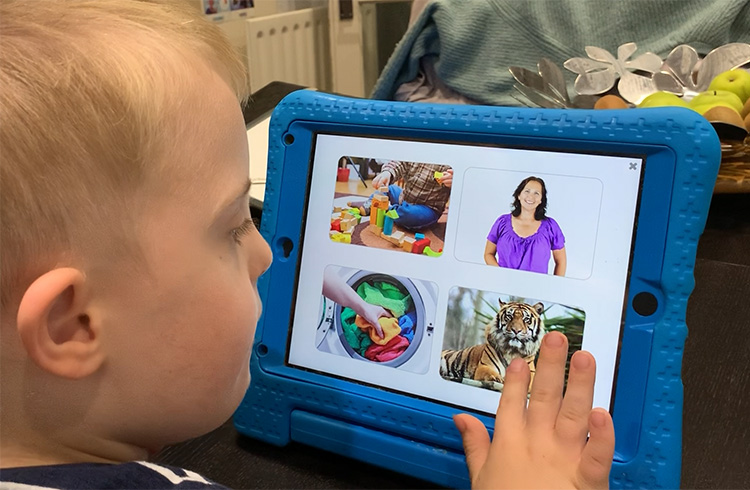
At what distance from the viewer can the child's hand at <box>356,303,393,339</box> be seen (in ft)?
1.63

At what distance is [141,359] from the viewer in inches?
13.7

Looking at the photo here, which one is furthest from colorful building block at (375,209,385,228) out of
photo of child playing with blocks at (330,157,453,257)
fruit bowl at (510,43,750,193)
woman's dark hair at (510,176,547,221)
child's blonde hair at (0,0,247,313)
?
fruit bowl at (510,43,750,193)

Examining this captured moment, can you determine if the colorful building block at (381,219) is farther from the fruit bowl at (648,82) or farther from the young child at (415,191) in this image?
the fruit bowl at (648,82)

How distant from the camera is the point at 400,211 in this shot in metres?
0.50

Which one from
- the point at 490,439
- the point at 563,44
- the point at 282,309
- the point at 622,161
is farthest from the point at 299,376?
the point at 563,44

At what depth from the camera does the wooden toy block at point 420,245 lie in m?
0.49

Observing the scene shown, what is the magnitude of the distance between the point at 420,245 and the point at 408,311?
2.1 inches

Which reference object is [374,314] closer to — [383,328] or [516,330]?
[383,328]

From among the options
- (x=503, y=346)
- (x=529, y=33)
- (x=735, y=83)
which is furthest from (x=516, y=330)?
(x=529, y=33)

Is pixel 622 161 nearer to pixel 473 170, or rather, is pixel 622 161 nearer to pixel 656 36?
pixel 473 170

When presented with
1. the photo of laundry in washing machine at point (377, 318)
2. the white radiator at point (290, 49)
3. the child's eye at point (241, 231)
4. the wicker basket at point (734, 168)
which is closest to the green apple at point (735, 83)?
the wicker basket at point (734, 168)

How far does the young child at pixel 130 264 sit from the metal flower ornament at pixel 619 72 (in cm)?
60

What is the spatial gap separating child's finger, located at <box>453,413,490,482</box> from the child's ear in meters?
0.25

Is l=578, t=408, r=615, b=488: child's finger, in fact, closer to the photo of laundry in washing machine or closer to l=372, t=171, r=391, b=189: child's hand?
the photo of laundry in washing machine
